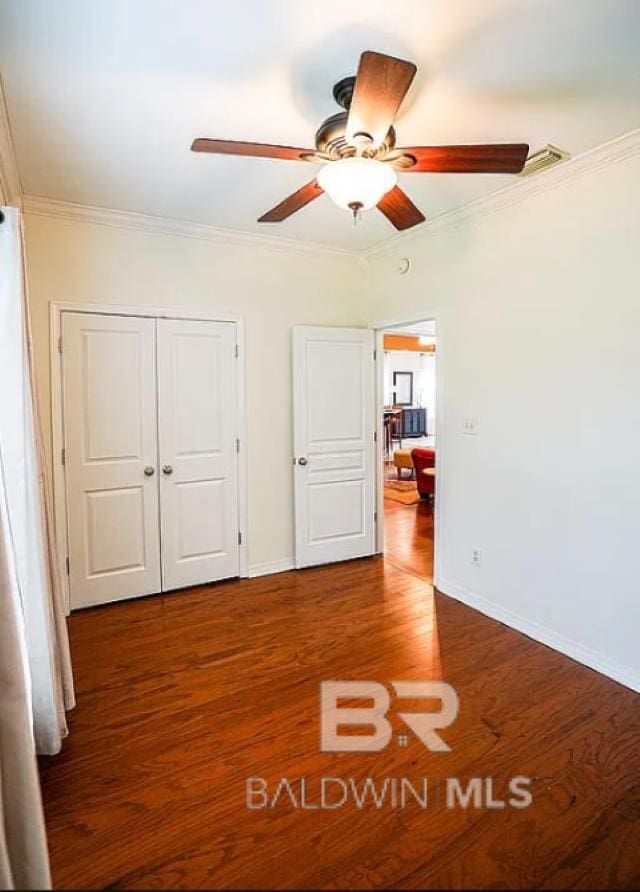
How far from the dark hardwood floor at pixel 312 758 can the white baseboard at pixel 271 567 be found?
0.65 meters

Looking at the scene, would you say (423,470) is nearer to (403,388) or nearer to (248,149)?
(248,149)

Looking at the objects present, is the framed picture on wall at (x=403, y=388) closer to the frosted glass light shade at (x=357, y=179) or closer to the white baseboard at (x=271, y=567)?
the white baseboard at (x=271, y=567)

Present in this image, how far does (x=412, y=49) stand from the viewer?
71.2 inches

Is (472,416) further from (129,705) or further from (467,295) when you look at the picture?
(129,705)

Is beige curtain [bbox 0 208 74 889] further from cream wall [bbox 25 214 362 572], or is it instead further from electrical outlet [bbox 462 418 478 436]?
electrical outlet [bbox 462 418 478 436]

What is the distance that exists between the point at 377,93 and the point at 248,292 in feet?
7.97

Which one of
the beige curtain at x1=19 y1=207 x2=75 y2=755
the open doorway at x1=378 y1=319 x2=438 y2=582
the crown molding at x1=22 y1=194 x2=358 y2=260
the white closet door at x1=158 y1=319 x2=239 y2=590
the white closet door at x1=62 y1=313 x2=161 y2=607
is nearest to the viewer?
the beige curtain at x1=19 y1=207 x2=75 y2=755

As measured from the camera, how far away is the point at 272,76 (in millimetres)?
1939

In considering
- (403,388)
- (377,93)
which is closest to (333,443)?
(377,93)

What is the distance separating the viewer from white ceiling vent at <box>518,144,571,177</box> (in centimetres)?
249

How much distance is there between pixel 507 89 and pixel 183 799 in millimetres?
2953

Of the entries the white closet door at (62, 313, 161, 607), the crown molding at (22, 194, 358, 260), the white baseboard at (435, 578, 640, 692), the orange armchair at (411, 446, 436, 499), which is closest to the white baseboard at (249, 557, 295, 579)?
the white closet door at (62, 313, 161, 607)

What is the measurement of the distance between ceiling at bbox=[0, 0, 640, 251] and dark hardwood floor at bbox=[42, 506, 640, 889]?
232 centimetres

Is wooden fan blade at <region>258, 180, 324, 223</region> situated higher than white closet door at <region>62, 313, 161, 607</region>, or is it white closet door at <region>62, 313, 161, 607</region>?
wooden fan blade at <region>258, 180, 324, 223</region>
